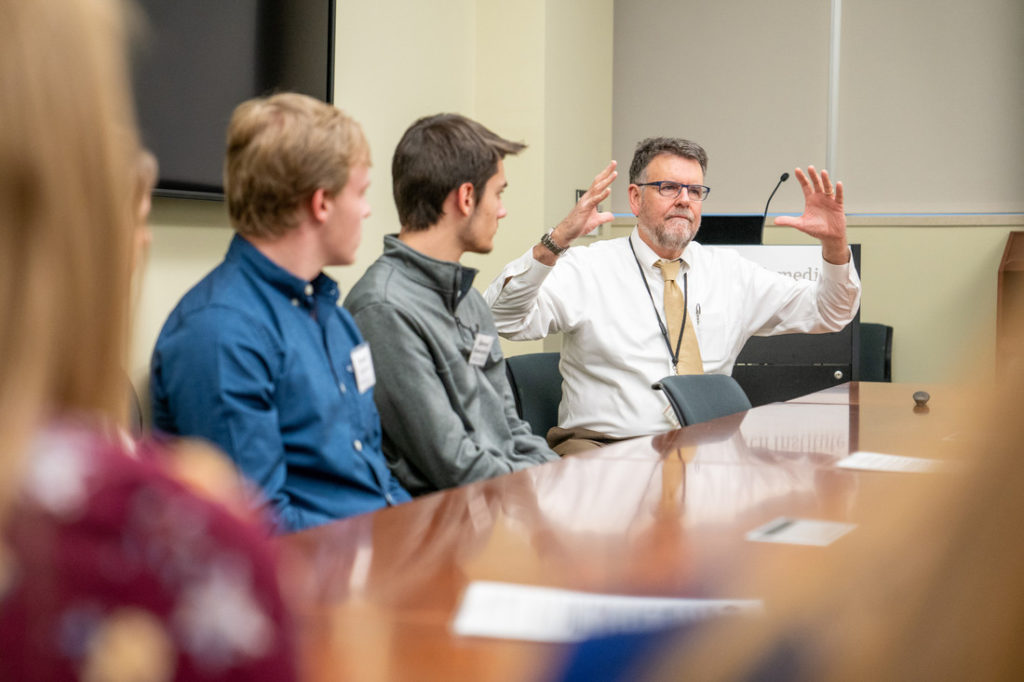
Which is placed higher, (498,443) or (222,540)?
(222,540)

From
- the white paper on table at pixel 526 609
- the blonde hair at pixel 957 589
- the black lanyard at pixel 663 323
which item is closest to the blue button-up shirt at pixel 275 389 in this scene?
the white paper on table at pixel 526 609

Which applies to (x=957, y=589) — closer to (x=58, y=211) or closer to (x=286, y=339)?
(x=58, y=211)

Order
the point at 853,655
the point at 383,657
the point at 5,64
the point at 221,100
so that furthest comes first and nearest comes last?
1. the point at 221,100
2. the point at 383,657
3. the point at 5,64
4. the point at 853,655

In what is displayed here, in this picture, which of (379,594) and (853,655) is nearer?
(853,655)

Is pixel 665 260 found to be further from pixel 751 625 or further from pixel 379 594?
pixel 751 625

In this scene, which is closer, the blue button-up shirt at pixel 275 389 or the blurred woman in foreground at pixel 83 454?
the blurred woman in foreground at pixel 83 454

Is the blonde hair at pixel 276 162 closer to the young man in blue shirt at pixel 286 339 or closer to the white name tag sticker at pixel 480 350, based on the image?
the young man in blue shirt at pixel 286 339

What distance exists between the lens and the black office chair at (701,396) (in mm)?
2602

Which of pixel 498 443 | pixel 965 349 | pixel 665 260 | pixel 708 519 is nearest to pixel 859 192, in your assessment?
pixel 665 260

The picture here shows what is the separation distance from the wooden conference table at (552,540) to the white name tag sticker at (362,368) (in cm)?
38

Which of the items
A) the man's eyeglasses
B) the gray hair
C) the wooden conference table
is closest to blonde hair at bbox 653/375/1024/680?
the wooden conference table

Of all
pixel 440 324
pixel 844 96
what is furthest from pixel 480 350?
pixel 844 96

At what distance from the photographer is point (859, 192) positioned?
5496 millimetres

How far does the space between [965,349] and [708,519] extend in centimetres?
117
